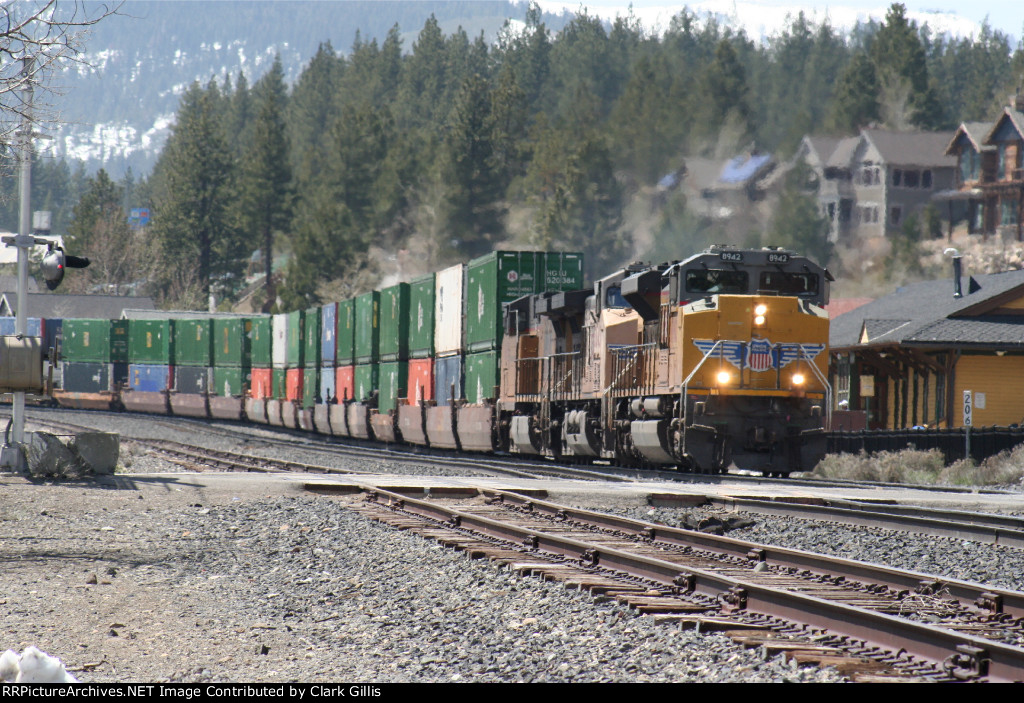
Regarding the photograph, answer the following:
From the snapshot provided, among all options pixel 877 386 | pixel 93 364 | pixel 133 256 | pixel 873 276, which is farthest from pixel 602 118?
pixel 877 386

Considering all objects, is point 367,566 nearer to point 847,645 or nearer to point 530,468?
point 847,645

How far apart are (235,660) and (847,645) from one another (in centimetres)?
323

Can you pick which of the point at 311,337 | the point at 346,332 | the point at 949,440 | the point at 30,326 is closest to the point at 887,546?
the point at 949,440

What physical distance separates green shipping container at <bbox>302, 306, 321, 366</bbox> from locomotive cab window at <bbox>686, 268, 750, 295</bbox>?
20.2 m

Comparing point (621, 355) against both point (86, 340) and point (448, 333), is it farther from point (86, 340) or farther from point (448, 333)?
point (86, 340)

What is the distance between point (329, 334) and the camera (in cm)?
3450

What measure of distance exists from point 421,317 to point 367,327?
3.16 metres

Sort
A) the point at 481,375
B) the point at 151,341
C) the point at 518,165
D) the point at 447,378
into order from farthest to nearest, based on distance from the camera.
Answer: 1. the point at 518,165
2. the point at 151,341
3. the point at 447,378
4. the point at 481,375

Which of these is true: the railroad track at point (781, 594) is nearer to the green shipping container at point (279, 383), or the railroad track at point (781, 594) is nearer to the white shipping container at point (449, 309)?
the white shipping container at point (449, 309)

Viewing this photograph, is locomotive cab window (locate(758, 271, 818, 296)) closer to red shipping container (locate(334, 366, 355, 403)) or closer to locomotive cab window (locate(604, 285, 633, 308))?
locomotive cab window (locate(604, 285, 633, 308))

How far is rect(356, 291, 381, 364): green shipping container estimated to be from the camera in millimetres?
30359

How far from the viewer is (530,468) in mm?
19516

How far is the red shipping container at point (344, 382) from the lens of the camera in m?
32.2

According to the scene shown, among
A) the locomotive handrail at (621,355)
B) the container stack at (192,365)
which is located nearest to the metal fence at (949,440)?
the locomotive handrail at (621,355)
